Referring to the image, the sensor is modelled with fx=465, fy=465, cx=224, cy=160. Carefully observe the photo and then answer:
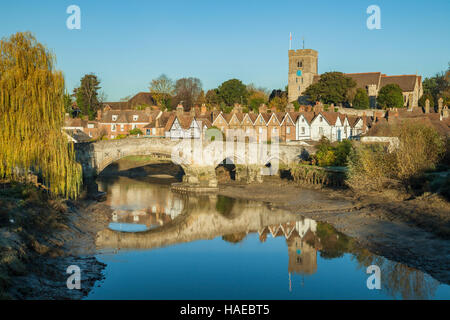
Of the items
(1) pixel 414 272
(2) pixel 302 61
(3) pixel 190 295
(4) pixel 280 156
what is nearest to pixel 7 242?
(3) pixel 190 295

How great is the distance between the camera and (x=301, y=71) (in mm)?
89938

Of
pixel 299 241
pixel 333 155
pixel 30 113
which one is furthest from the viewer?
pixel 333 155

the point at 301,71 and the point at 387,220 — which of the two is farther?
the point at 301,71

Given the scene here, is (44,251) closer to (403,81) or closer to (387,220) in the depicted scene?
(387,220)

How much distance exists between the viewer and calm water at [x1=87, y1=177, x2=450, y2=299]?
16.4m

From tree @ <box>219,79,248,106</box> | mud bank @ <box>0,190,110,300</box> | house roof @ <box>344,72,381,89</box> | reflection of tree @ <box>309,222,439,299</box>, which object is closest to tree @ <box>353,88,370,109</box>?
house roof @ <box>344,72,381,89</box>

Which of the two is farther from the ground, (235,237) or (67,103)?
(67,103)

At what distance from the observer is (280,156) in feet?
152

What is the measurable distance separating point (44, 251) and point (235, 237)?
1044cm

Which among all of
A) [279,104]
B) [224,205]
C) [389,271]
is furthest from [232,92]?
[389,271]

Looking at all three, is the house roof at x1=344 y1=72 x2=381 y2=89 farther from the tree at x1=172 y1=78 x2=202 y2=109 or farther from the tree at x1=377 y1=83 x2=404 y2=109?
the tree at x1=172 y1=78 x2=202 y2=109

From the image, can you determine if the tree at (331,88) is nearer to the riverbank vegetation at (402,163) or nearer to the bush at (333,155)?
the bush at (333,155)
